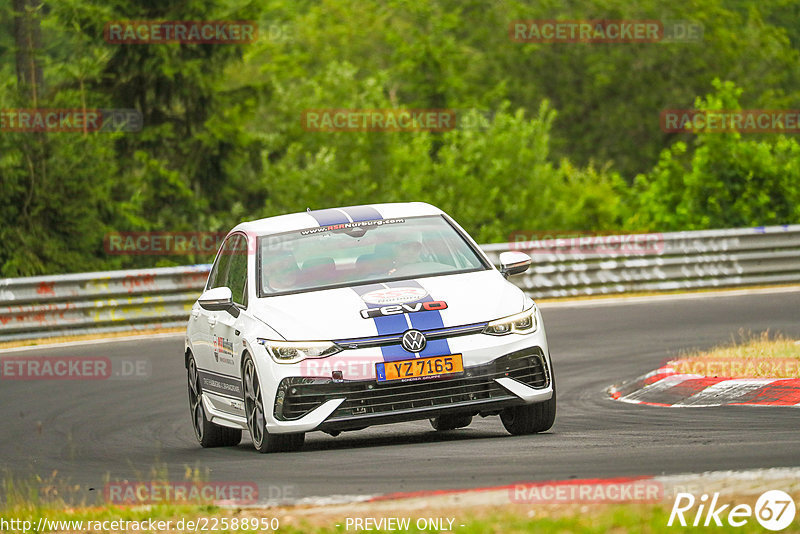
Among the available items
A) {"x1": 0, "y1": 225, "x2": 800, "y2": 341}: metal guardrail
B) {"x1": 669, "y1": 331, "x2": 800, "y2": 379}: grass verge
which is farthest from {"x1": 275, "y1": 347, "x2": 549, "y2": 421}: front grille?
{"x1": 0, "y1": 225, "x2": 800, "y2": 341}: metal guardrail

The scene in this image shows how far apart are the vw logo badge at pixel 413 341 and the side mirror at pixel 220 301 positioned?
1569 mm

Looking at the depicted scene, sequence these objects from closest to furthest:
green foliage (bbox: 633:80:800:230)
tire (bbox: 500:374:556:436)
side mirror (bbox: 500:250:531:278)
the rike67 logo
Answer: the rike67 logo
tire (bbox: 500:374:556:436)
side mirror (bbox: 500:250:531:278)
green foliage (bbox: 633:80:800:230)

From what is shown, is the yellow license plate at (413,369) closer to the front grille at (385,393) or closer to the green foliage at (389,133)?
the front grille at (385,393)

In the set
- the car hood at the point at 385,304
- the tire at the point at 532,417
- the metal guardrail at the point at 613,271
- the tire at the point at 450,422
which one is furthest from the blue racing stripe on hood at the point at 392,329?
the metal guardrail at the point at 613,271

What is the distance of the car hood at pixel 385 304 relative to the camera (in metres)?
9.12

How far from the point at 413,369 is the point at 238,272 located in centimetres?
214

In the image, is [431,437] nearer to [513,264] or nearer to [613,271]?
[513,264]

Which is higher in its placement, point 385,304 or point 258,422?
point 385,304

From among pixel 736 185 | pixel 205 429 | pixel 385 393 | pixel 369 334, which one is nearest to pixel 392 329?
pixel 369 334

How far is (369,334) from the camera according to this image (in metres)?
9.05

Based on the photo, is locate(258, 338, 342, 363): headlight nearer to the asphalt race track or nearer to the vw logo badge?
the vw logo badge

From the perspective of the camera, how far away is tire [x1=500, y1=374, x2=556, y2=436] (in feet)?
31.6

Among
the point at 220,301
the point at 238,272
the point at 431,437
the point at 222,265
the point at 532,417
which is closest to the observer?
the point at 532,417

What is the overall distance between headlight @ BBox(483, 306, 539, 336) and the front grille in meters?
0.18
